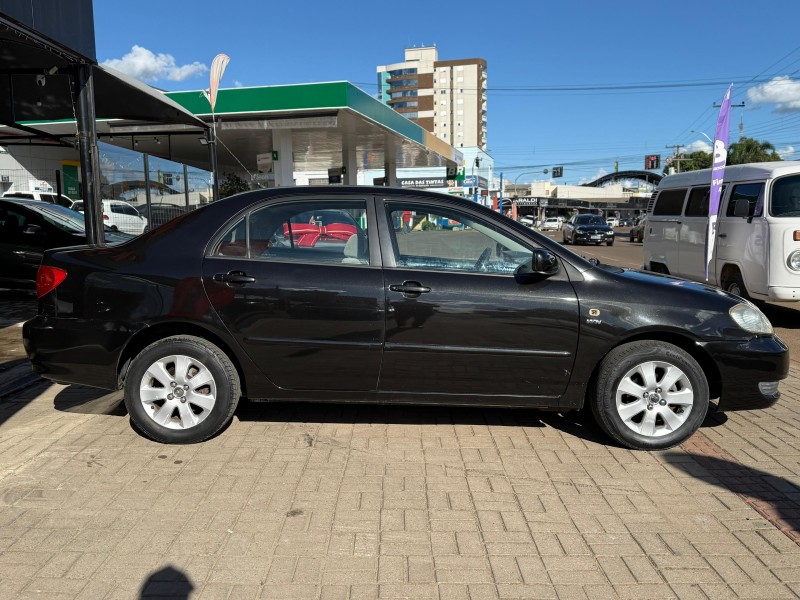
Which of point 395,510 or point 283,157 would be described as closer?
point 395,510

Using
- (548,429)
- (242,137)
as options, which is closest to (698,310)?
(548,429)

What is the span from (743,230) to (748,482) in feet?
19.5

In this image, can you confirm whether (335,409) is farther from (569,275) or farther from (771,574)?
(771,574)

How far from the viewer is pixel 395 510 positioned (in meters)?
3.31

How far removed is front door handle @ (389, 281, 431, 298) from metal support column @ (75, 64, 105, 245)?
4.47m

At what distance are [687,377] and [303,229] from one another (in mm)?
2778

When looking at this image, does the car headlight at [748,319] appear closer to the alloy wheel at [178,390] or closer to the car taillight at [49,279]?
the alloy wheel at [178,390]

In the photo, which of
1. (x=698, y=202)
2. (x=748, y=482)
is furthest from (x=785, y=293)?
(x=748, y=482)

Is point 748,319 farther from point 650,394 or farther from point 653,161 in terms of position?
point 653,161

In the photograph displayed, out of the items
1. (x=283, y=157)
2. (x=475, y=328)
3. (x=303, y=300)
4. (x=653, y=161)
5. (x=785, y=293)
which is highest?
(x=653, y=161)

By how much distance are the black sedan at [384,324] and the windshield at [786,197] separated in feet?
15.6

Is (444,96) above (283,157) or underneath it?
above

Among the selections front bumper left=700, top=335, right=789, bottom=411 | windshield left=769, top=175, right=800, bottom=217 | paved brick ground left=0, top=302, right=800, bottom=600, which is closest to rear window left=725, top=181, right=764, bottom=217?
windshield left=769, top=175, right=800, bottom=217

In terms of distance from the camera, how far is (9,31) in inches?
225
